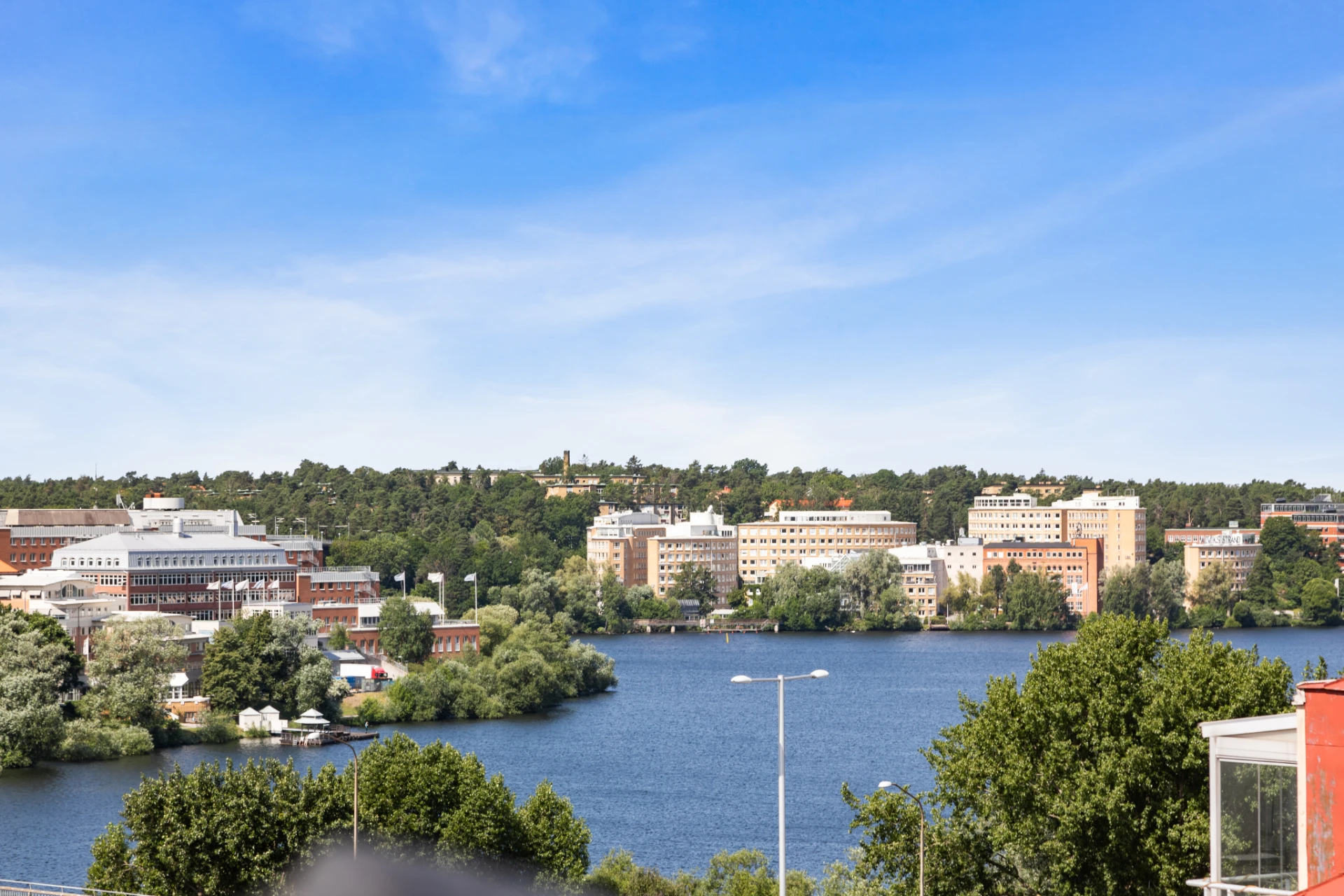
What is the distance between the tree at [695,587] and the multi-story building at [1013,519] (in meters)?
30.7

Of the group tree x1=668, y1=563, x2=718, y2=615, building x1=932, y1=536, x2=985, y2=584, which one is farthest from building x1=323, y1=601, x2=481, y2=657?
building x1=932, y1=536, x2=985, y2=584

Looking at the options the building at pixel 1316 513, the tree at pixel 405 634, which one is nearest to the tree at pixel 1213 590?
the building at pixel 1316 513

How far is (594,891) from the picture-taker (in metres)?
25.5

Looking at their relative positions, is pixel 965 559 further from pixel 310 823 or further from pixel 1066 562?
pixel 310 823

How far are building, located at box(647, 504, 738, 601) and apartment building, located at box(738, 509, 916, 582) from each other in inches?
163

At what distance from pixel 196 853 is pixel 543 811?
605cm

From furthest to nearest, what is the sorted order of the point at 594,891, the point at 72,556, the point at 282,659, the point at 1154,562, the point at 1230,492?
1. the point at 1230,492
2. the point at 1154,562
3. the point at 72,556
4. the point at 282,659
5. the point at 594,891

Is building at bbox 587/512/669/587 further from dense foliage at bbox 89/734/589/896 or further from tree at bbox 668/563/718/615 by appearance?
dense foliage at bbox 89/734/589/896

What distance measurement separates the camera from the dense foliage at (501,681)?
65.6 meters

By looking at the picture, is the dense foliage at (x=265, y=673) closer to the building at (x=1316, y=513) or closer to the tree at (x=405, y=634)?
the tree at (x=405, y=634)

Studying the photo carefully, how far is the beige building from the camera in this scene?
144375 mm

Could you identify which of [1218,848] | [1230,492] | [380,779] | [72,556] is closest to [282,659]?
[72,556]

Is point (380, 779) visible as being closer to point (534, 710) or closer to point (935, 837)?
point (935, 837)

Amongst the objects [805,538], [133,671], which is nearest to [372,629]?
[133,671]
